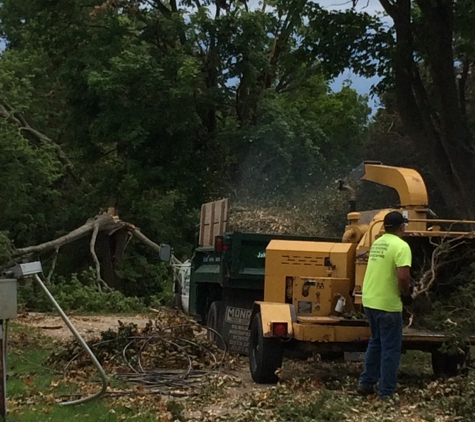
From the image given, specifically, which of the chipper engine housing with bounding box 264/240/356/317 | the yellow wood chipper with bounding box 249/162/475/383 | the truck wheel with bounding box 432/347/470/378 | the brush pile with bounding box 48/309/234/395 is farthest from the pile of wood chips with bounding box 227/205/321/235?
the truck wheel with bounding box 432/347/470/378

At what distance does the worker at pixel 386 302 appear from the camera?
8570 millimetres

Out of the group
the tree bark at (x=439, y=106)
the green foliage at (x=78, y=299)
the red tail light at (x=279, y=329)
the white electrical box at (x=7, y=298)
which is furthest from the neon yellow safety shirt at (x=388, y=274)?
the green foliage at (x=78, y=299)

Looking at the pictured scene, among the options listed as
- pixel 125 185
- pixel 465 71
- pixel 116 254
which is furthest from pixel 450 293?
pixel 116 254

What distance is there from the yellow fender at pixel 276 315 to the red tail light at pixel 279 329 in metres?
0.04

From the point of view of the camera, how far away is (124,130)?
2217 cm

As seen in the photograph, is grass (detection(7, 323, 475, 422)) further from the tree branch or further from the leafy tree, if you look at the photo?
the tree branch

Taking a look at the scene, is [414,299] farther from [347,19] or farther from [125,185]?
[125,185]

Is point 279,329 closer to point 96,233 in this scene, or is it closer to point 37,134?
point 96,233

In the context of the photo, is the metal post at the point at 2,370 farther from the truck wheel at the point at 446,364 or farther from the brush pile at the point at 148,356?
the truck wheel at the point at 446,364

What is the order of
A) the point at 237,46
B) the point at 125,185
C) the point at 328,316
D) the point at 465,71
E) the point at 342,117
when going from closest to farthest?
the point at 328,316 → the point at 465,71 → the point at 237,46 → the point at 125,185 → the point at 342,117

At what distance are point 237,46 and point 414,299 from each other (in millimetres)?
14738

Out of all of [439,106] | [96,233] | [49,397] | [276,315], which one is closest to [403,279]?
[276,315]

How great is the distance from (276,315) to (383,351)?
1.83m

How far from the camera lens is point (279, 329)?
9.95 m
